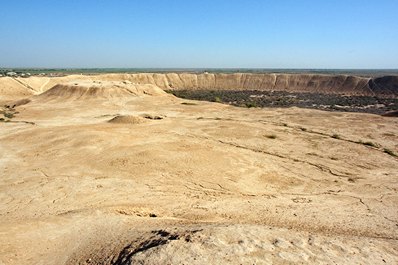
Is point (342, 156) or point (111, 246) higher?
point (111, 246)

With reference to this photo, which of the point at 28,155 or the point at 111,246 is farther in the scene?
the point at 28,155

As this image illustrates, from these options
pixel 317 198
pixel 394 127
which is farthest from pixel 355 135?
pixel 317 198

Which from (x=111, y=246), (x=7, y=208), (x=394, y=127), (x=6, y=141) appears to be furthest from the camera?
(x=394, y=127)

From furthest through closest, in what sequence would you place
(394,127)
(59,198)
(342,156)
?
(394,127) < (342,156) < (59,198)

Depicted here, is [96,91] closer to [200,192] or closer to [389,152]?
[389,152]

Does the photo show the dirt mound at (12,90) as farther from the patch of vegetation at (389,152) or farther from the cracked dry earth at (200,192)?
the patch of vegetation at (389,152)

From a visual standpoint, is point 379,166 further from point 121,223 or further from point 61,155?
point 61,155

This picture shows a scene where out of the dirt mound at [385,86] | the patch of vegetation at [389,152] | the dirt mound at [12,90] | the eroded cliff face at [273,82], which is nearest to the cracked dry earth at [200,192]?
the patch of vegetation at [389,152]
